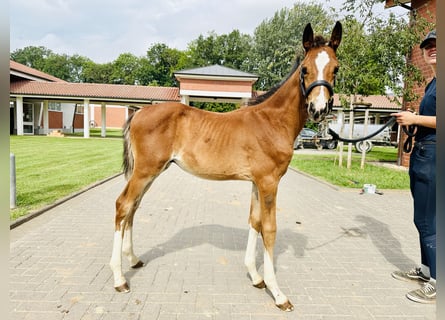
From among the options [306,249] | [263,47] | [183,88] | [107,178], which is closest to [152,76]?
[263,47]

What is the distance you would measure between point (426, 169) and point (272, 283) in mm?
1935

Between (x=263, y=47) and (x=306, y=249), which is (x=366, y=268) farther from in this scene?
(x=263, y=47)

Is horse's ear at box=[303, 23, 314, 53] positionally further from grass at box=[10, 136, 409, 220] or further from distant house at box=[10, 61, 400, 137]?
distant house at box=[10, 61, 400, 137]

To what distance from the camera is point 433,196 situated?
2.98 metres

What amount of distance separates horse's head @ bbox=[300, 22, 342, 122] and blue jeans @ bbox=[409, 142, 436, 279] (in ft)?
3.91

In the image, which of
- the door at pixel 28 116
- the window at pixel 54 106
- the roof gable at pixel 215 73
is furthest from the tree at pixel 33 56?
the roof gable at pixel 215 73

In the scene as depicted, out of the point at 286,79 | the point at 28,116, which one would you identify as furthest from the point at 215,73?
the point at 286,79

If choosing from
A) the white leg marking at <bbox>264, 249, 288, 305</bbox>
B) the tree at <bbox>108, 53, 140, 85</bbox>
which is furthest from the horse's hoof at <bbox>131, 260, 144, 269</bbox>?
the tree at <bbox>108, 53, 140, 85</bbox>

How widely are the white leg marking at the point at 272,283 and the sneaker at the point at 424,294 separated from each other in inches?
54.7

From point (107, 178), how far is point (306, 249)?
23.1ft

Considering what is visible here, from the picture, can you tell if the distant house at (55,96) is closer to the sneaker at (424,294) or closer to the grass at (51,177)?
the grass at (51,177)

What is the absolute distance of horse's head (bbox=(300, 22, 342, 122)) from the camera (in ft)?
8.66

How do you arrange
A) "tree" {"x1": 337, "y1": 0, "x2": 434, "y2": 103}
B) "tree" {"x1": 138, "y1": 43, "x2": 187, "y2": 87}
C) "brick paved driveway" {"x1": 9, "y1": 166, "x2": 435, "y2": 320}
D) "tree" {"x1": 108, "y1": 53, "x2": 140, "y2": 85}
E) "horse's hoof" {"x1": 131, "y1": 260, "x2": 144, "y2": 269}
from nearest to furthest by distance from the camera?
"brick paved driveway" {"x1": 9, "y1": 166, "x2": 435, "y2": 320}
"horse's hoof" {"x1": 131, "y1": 260, "x2": 144, "y2": 269}
"tree" {"x1": 337, "y1": 0, "x2": 434, "y2": 103}
"tree" {"x1": 138, "y1": 43, "x2": 187, "y2": 87}
"tree" {"x1": 108, "y1": 53, "x2": 140, "y2": 85}

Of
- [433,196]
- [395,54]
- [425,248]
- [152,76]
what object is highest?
[152,76]
